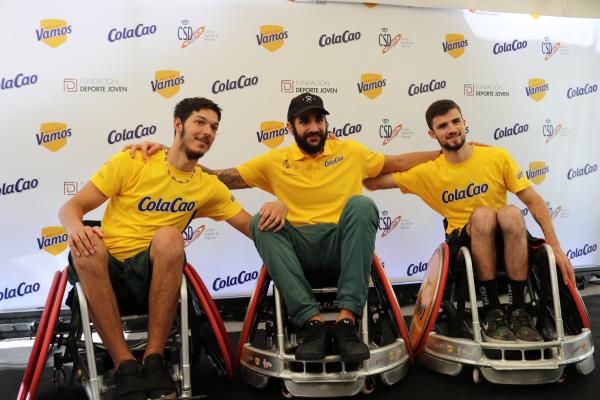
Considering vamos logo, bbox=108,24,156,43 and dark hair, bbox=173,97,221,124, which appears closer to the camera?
dark hair, bbox=173,97,221,124

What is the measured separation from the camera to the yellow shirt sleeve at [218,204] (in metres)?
2.01

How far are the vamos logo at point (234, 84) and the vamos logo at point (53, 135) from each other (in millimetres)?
944

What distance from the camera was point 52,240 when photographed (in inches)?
113

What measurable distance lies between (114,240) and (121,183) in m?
0.23

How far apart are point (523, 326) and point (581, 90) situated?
252cm

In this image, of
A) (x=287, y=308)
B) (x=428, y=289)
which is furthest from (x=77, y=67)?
(x=428, y=289)

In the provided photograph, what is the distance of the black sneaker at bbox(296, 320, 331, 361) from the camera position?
151 centimetres

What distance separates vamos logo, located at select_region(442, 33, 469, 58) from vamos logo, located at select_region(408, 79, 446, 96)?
0.23 m

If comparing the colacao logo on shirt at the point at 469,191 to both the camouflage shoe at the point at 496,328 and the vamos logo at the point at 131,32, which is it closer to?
the camouflage shoe at the point at 496,328

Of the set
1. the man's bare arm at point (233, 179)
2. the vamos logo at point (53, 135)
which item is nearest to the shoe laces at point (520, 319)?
the man's bare arm at point (233, 179)

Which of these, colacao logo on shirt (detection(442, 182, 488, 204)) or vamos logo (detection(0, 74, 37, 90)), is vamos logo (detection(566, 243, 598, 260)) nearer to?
colacao logo on shirt (detection(442, 182, 488, 204))

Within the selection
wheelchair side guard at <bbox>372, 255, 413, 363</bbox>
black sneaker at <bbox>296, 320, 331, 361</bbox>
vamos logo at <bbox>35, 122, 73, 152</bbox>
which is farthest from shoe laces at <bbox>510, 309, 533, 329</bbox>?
vamos logo at <bbox>35, 122, 73, 152</bbox>

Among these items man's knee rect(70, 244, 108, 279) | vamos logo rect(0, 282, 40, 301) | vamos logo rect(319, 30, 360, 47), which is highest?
vamos logo rect(319, 30, 360, 47)

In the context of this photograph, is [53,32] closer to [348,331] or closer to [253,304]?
[253,304]
